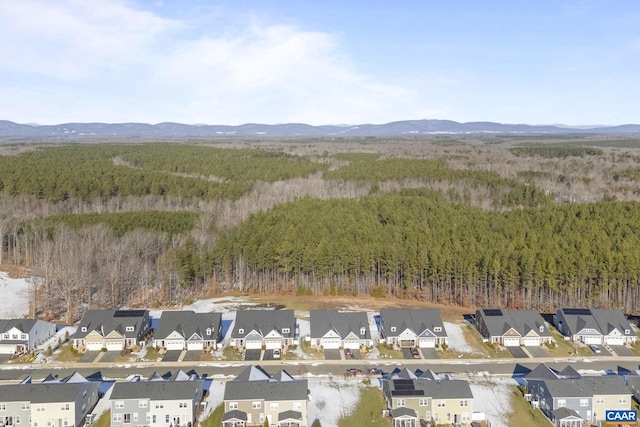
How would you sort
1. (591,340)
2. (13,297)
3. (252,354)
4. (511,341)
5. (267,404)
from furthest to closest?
(13,297), (591,340), (511,341), (252,354), (267,404)

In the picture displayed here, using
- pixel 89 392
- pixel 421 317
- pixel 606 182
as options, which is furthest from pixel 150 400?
pixel 606 182

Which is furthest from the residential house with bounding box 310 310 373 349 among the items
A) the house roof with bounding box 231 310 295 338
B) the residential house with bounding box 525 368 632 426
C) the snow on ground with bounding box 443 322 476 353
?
the residential house with bounding box 525 368 632 426

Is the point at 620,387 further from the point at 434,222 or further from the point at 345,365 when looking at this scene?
the point at 434,222

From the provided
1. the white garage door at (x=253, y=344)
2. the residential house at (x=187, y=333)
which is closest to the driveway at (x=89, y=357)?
the residential house at (x=187, y=333)

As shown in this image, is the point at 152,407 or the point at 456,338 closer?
the point at 152,407

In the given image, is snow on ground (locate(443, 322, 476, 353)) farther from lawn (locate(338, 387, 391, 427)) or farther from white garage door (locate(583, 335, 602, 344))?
lawn (locate(338, 387, 391, 427))

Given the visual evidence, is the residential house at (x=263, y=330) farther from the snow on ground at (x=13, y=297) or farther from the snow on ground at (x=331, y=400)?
the snow on ground at (x=13, y=297)

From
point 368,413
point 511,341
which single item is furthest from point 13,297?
point 511,341

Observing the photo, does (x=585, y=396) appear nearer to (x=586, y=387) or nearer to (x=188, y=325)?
(x=586, y=387)
